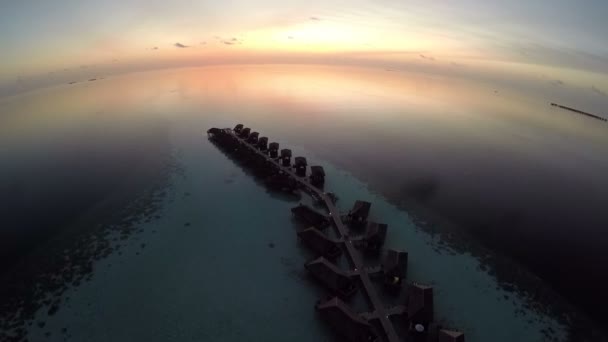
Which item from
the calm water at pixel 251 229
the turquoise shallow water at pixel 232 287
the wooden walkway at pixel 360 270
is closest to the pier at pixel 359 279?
the wooden walkway at pixel 360 270

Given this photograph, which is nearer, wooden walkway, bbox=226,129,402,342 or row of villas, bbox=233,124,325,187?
wooden walkway, bbox=226,129,402,342

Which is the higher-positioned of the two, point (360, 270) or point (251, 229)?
point (360, 270)

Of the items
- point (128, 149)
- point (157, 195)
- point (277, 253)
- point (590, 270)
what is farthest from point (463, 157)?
point (128, 149)

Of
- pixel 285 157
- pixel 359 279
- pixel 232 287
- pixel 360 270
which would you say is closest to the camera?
pixel 232 287

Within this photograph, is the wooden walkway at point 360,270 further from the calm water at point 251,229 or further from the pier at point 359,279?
the calm water at point 251,229

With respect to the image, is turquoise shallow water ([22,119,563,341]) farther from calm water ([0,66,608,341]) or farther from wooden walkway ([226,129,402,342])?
wooden walkway ([226,129,402,342])

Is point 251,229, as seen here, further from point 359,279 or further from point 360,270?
point 359,279

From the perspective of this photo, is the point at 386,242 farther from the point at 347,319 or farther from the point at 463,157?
the point at 463,157

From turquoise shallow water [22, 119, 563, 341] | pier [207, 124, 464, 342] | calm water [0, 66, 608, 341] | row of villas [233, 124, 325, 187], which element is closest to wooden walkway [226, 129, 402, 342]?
pier [207, 124, 464, 342]

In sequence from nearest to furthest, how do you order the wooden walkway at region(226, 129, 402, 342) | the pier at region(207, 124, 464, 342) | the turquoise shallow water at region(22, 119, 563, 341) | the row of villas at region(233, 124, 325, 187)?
1. the pier at region(207, 124, 464, 342)
2. the wooden walkway at region(226, 129, 402, 342)
3. the turquoise shallow water at region(22, 119, 563, 341)
4. the row of villas at region(233, 124, 325, 187)

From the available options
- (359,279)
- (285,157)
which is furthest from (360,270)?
(285,157)
